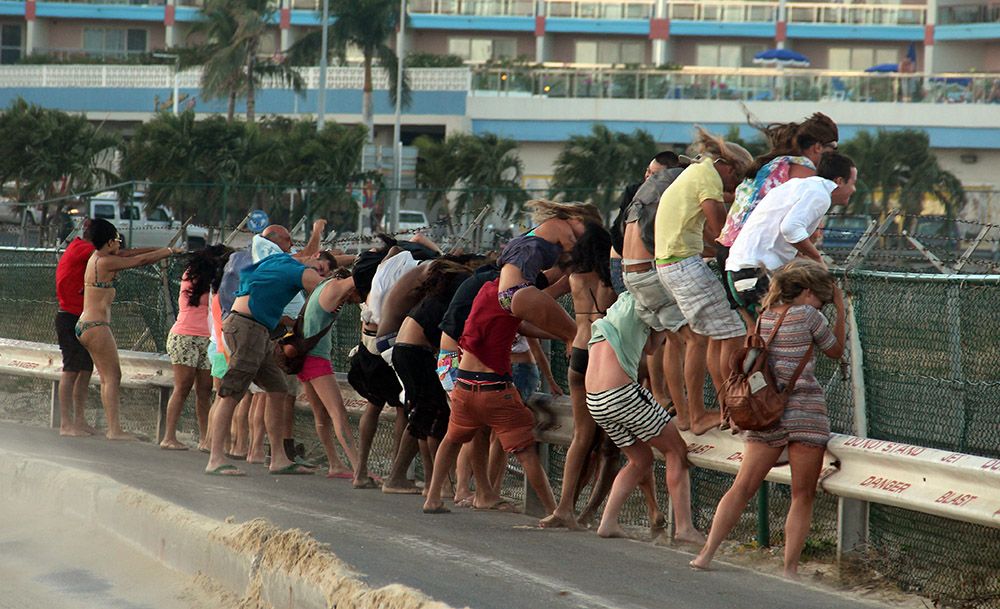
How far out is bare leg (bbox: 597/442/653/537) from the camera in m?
8.00

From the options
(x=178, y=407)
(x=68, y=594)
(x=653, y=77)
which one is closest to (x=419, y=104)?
(x=653, y=77)

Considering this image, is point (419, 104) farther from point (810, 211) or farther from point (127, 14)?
point (810, 211)

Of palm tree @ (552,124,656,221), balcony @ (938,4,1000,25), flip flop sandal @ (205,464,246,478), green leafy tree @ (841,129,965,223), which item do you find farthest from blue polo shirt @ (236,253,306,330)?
balcony @ (938,4,1000,25)

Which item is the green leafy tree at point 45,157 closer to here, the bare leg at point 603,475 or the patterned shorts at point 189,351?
the patterned shorts at point 189,351

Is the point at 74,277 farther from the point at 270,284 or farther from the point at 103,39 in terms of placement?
the point at 103,39

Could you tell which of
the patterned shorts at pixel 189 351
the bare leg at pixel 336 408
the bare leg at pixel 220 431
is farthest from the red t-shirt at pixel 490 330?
the patterned shorts at pixel 189 351

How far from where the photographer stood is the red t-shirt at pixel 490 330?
Result: 8.56m

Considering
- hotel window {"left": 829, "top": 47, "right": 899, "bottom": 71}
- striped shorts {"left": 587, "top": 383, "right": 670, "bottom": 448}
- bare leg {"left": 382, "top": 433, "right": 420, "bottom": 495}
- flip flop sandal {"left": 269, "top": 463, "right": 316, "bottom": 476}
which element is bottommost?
flip flop sandal {"left": 269, "top": 463, "right": 316, "bottom": 476}

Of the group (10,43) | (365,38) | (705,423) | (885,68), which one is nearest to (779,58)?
(885,68)

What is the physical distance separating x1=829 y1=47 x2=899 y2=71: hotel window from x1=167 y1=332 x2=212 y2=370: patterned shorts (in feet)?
208

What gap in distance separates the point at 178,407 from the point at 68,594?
4.76m

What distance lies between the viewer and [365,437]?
1037 centimetres

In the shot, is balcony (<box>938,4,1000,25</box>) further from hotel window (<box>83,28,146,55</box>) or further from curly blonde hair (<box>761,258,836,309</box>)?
curly blonde hair (<box>761,258,836,309</box>)

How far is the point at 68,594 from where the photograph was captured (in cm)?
Answer: 795
